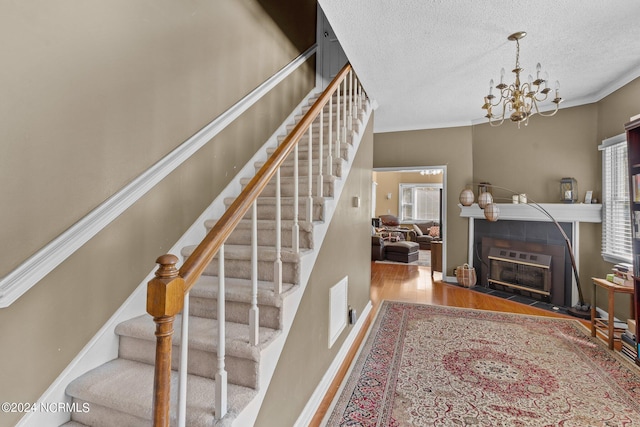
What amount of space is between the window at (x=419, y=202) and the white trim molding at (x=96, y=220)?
31.9ft

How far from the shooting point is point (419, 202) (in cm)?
1120

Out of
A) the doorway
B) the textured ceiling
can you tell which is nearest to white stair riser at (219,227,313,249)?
the textured ceiling

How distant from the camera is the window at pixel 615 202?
3.37m

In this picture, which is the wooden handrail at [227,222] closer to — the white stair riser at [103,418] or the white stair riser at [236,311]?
the white stair riser at [236,311]

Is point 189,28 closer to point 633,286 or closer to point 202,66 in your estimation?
point 202,66

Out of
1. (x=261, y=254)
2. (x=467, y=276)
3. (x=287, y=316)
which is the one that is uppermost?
(x=261, y=254)

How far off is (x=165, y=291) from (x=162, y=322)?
9 cm

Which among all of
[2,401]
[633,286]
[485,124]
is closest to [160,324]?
[2,401]

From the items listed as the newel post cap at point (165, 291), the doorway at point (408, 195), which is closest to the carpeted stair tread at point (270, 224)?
the newel post cap at point (165, 291)

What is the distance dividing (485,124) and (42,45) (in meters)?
5.32

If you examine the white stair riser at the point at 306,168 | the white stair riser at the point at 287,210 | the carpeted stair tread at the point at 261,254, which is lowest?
the carpeted stair tread at the point at 261,254

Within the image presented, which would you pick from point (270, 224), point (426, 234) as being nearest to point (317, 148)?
point (270, 224)

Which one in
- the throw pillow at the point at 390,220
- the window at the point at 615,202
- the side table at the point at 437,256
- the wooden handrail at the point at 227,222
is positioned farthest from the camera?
the throw pillow at the point at 390,220

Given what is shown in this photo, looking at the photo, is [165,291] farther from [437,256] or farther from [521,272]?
[437,256]
